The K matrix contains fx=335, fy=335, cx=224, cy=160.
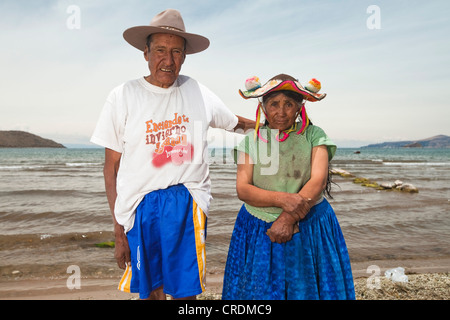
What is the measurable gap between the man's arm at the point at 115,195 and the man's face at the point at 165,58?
0.53 metres

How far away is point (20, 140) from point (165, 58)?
74347 mm

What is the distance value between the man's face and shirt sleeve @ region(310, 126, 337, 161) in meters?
0.90

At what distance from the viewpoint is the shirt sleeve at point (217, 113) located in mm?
2207

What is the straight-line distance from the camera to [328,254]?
1904 mm

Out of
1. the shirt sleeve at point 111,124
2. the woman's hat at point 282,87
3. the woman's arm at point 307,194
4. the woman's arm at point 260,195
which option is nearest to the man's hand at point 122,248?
the shirt sleeve at point 111,124

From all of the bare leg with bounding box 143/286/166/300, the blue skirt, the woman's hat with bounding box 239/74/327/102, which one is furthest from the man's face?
the bare leg with bounding box 143/286/166/300

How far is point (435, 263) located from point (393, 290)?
5.08 ft

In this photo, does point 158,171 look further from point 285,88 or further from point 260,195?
point 285,88

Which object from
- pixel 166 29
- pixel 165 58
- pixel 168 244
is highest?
pixel 166 29

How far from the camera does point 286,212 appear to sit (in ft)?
5.97

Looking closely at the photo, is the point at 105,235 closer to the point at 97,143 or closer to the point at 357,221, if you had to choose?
the point at 97,143

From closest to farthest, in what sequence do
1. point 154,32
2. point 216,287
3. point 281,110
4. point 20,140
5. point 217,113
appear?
point 281,110 < point 154,32 < point 217,113 < point 216,287 < point 20,140

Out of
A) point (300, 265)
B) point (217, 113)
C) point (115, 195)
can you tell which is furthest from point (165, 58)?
point (300, 265)
